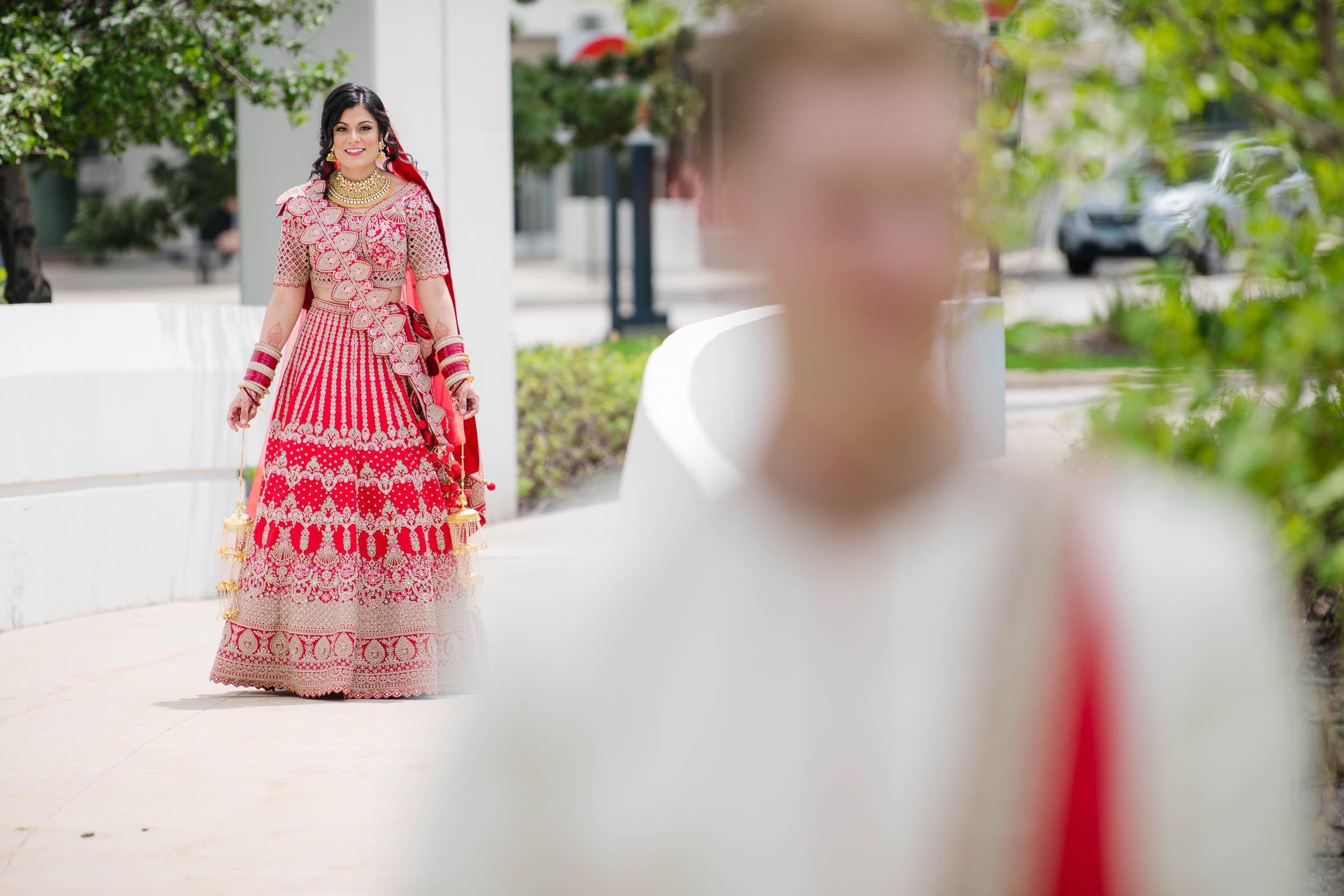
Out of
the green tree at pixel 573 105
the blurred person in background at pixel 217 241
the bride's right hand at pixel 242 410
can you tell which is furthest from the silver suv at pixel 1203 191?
the blurred person in background at pixel 217 241

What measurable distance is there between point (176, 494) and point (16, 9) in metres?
2.23

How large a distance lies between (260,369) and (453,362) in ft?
2.05

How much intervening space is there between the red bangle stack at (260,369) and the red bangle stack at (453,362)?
0.53 metres

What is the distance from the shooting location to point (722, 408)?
921 mm

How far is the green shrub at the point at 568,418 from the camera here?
8961 mm

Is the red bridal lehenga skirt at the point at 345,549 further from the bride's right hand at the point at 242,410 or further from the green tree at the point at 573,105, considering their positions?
the green tree at the point at 573,105

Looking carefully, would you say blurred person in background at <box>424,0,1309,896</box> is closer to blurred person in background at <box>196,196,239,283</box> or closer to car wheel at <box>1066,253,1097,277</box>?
blurred person in background at <box>196,196,239,283</box>

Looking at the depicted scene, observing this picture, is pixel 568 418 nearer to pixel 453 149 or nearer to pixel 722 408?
pixel 453 149

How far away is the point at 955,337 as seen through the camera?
783mm

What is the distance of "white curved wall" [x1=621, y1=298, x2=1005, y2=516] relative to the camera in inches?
30.7

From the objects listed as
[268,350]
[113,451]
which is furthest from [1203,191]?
[113,451]

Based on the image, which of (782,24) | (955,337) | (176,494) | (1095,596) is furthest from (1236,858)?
(176,494)

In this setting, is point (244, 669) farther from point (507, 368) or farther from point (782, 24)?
point (782, 24)

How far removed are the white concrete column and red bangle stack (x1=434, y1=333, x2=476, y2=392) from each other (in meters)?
2.69
